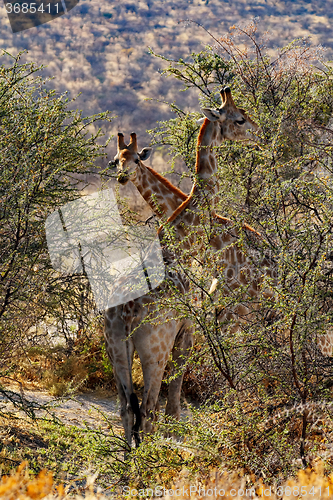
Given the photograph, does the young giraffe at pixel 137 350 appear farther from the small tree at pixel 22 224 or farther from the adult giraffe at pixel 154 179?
the small tree at pixel 22 224

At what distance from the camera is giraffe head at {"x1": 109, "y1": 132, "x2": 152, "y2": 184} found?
6.23 metres

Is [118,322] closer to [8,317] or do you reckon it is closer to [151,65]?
[8,317]

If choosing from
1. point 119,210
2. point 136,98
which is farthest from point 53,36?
point 119,210

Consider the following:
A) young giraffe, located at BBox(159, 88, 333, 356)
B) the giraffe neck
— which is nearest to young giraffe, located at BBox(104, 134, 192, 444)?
young giraffe, located at BBox(159, 88, 333, 356)

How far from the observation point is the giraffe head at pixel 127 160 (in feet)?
20.4

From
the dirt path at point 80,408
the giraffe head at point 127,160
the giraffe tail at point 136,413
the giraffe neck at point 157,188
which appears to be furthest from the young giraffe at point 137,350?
the giraffe neck at point 157,188

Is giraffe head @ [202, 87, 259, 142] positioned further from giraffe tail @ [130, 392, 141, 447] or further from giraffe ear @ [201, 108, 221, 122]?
giraffe tail @ [130, 392, 141, 447]

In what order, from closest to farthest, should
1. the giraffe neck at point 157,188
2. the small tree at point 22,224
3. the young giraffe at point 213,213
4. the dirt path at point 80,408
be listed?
the small tree at point 22,224 → the young giraffe at point 213,213 → the dirt path at point 80,408 → the giraffe neck at point 157,188

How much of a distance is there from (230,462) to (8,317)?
257cm

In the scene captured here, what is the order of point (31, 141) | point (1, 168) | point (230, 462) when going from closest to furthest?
point (230, 462), point (1, 168), point (31, 141)

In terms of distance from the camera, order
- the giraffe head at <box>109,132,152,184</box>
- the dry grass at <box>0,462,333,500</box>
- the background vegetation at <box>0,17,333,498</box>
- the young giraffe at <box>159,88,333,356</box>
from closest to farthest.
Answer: the dry grass at <box>0,462,333,500</box> → the background vegetation at <box>0,17,333,498</box> → the young giraffe at <box>159,88,333,356</box> → the giraffe head at <box>109,132,152,184</box>

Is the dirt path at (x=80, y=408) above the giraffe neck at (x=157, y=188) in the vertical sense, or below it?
below

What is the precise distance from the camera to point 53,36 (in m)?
37.8

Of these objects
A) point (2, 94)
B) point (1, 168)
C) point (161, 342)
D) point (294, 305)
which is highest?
point (2, 94)
